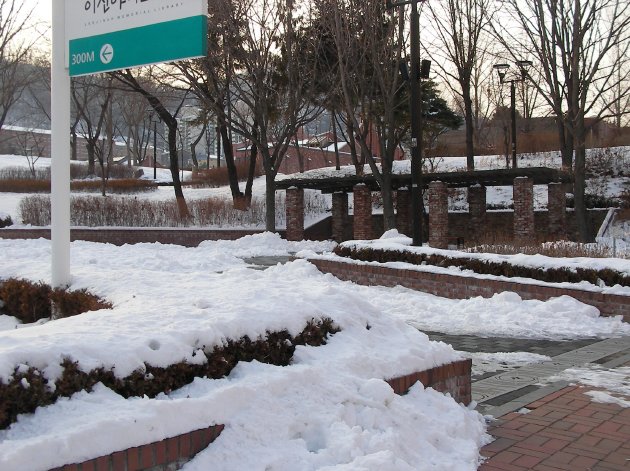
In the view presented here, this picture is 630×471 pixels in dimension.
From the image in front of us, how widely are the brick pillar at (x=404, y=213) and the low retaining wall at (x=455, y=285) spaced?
1009 cm

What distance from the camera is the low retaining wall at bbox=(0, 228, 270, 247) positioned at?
930 inches

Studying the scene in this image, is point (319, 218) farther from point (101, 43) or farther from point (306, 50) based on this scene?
point (101, 43)

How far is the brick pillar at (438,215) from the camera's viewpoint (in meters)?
20.4

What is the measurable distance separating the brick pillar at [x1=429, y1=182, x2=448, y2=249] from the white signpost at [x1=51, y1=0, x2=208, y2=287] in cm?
1466

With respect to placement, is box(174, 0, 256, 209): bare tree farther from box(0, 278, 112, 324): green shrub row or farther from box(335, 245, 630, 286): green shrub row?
box(0, 278, 112, 324): green shrub row

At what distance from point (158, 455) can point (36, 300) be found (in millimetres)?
4766

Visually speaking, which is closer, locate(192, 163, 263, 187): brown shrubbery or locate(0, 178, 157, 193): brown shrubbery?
locate(0, 178, 157, 193): brown shrubbery

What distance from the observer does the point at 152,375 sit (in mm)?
3500

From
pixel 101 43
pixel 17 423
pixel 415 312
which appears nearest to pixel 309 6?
pixel 415 312

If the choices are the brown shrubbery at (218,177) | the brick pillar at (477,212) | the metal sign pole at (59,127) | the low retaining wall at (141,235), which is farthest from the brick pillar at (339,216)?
the metal sign pole at (59,127)

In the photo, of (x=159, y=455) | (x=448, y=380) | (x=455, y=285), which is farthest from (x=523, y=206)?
(x=159, y=455)

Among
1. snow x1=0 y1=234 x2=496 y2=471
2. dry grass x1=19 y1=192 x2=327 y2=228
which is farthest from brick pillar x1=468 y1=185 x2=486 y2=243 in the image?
snow x1=0 y1=234 x2=496 y2=471

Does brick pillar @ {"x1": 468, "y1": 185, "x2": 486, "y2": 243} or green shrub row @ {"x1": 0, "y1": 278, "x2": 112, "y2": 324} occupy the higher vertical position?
brick pillar @ {"x1": 468, "y1": 185, "x2": 486, "y2": 243}

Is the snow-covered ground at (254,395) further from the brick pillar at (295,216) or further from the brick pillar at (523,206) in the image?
the brick pillar at (295,216)
